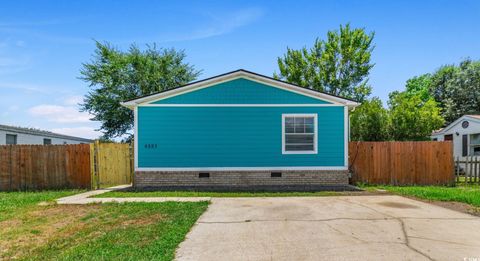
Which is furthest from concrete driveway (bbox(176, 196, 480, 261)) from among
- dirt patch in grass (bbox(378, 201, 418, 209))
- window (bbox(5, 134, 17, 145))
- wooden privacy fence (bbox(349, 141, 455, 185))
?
window (bbox(5, 134, 17, 145))

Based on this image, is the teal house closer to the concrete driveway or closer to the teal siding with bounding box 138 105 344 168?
the teal siding with bounding box 138 105 344 168

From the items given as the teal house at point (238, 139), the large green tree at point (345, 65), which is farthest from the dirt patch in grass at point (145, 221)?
the large green tree at point (345, 65)

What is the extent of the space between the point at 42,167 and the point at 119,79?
13.9 m

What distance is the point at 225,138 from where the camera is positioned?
12.5 meters

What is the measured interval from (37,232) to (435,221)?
25.3 feet

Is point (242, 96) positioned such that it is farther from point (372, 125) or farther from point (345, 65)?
point (345, 65)

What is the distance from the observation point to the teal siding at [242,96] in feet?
41.2

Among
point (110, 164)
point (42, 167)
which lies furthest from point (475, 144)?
point (42, 167)

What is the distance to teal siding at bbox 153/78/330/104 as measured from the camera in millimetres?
12555

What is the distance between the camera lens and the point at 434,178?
13.0 metres

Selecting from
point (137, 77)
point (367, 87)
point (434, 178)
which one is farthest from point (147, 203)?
point (367, 87)

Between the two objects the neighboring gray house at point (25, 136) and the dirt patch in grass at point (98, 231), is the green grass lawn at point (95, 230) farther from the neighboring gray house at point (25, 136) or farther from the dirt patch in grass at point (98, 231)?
the neighboring gray house at point (25, 136)

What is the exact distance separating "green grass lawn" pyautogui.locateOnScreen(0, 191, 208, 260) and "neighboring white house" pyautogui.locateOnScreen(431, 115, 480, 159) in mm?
16990

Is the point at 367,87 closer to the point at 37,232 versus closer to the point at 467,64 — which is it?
the point at 467,64
